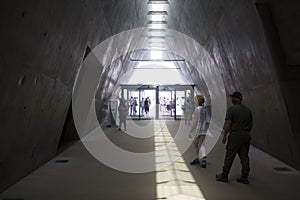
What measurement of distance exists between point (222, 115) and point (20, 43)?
12.3m

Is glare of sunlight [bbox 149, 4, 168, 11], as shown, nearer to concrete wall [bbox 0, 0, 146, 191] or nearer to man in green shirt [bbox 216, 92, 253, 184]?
concrete wall [bbox 0, 0, 146, 191]

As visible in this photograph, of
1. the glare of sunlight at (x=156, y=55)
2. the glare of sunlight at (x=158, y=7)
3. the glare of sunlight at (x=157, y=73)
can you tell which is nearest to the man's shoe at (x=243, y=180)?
the glare of sunlight at (x=158, y=7)

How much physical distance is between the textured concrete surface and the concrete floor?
0.42 metres

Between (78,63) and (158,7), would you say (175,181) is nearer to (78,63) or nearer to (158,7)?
(78,63)

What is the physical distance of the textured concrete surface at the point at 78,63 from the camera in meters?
4.77

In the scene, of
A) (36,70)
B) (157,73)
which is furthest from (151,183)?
(157,73)

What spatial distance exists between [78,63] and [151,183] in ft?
12.1

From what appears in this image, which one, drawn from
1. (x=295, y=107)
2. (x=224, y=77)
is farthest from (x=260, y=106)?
(x=224, y=77)

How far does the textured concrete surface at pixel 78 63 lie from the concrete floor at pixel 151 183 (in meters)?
0.42

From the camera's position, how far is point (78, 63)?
27.5ft

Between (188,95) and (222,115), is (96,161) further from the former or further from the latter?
(188,95)

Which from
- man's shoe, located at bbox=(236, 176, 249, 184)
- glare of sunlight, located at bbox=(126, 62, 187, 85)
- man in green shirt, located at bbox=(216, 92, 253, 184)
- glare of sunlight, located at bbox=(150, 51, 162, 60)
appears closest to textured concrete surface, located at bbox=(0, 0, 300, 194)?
man in green shirt, located at bbox=(216, 92, 253, 184)

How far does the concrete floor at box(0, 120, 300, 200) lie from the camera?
18.0ft

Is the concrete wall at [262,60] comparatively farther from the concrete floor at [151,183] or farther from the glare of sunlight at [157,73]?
the glare of sunlight at [157,73]
